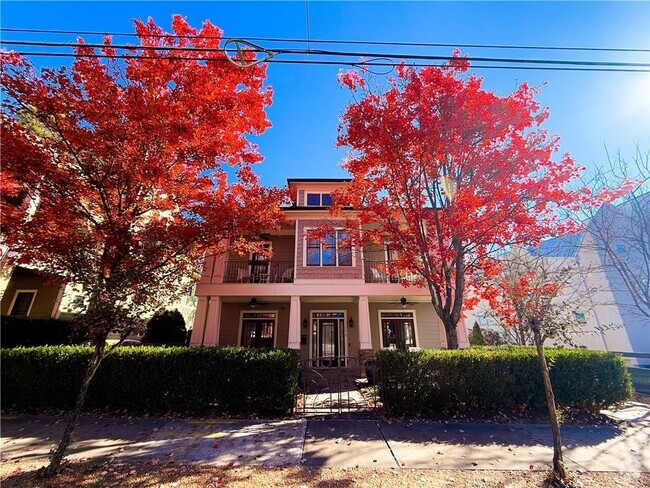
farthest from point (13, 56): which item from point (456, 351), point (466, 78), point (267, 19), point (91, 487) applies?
point (456, 351)

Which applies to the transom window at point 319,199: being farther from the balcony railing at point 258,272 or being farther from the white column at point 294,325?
the white column at point 294,325

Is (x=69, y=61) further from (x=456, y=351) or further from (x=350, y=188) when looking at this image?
(x=456, y=351)

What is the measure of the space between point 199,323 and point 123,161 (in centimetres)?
724

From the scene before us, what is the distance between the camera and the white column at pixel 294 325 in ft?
34.4

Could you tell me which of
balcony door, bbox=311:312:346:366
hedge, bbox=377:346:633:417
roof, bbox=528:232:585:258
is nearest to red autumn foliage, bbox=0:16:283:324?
hedge, bbox=377:346:633:417

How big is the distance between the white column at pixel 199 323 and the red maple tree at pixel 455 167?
823 centimetres

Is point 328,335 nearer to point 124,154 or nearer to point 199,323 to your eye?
point 199,323

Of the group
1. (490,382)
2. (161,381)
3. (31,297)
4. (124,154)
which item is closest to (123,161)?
(124,154)

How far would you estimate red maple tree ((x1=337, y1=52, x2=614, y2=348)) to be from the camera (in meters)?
6.81

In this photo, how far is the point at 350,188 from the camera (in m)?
9.16

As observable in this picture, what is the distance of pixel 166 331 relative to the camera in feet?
38.3

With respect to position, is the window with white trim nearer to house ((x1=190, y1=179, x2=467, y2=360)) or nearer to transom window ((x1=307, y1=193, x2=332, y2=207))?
house ((x1=190, y1=179, x2=467, y2=360))

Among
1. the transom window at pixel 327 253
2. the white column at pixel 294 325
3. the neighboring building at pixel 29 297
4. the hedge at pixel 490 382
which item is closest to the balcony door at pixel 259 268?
the transom window at pixel 327 253

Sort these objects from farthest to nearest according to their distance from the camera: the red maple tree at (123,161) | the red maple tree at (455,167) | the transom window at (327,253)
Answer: the transom window at (327,253) < the red maple tree at (455,167) < the red maple tree at (123,161)
